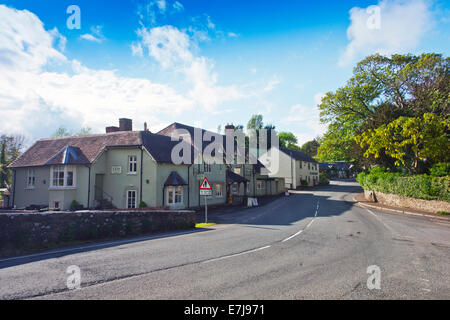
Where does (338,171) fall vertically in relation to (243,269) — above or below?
above

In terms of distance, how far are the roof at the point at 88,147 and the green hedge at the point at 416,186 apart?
19864 millimetres

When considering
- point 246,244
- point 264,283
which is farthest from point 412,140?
point 264,283

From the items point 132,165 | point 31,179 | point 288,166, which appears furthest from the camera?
point 288,166

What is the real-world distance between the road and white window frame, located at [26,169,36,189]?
18.5 metres

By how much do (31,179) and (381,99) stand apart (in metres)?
36.2

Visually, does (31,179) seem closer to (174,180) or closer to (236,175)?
(174,180)

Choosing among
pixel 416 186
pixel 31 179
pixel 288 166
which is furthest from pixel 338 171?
pixel 31 179

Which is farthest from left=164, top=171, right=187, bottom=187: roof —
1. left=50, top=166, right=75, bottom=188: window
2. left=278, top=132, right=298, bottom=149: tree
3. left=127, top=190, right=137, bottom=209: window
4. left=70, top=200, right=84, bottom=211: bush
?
left=278, top=132, right=298, bottom=149: tree

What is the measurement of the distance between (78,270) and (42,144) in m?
25.2

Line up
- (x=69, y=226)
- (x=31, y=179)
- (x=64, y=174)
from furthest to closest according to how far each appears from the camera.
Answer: (x=31, y=179) → (x=64, y=174) → (x=69, y=226)

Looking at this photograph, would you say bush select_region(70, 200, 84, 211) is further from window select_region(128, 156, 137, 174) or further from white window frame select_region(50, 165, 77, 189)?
window select_region(128, 156, 137, 174)

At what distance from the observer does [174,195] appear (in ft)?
72.1

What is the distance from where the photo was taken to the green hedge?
59.0 feet

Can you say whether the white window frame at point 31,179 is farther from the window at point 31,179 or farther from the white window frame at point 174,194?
the white window frame at point 174,194
